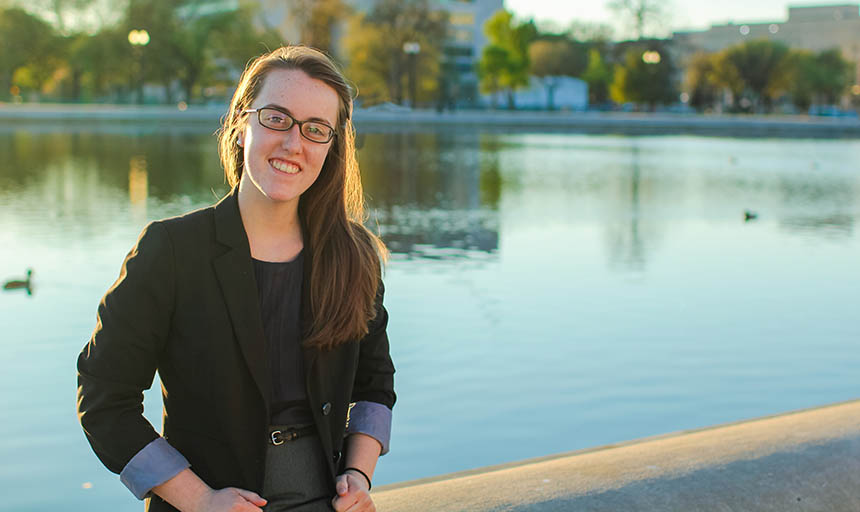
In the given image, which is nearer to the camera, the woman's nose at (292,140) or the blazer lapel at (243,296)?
the blazer lapel at (243,296)

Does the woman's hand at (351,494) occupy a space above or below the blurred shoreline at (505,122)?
below

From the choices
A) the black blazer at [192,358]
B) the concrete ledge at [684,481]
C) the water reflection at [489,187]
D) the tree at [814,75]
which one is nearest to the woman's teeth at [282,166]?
the black blazer at [192,358]

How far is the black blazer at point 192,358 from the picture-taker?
205cm

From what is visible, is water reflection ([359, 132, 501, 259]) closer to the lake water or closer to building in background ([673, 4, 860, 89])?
the lake water

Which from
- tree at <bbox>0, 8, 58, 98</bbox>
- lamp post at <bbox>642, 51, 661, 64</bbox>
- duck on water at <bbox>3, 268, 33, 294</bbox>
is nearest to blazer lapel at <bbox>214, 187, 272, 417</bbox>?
duck on water at <bbox>3, 268, 33, 294</bbox>

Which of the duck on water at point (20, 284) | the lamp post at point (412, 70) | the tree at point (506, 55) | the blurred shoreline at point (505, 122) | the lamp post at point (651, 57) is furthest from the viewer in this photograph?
the tree at point (506, 55)

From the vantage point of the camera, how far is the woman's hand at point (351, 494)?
7.33 feet

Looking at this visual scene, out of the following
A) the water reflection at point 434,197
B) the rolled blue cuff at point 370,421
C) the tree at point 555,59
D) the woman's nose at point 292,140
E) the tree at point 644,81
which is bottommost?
the water reflection at point 434,197

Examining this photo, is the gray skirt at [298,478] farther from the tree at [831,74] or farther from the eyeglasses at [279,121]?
the tree at [831,74]

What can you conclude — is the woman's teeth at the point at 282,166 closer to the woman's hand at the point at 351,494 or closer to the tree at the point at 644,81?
the woman's hand at the point at 351,494

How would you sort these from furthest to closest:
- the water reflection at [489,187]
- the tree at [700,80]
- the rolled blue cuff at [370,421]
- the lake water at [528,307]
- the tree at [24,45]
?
the tree at [700,80]
the tree at [24,45]
the water reflection at [489,187]
the lake water at [528,307]
the rolled blue cuff at [370,421]

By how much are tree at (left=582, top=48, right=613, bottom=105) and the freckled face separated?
8705 cm

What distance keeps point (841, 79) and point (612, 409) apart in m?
86.4

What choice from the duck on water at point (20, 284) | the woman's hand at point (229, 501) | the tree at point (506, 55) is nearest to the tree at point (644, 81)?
the tree at point (506, 55)
